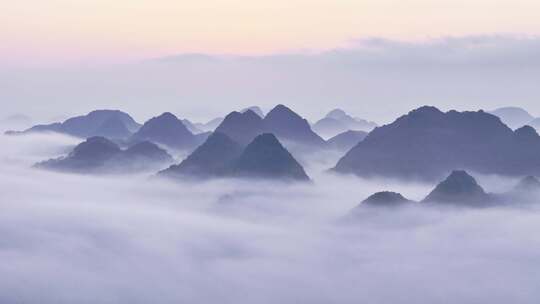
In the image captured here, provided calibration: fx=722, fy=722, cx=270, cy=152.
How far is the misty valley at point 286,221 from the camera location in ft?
352

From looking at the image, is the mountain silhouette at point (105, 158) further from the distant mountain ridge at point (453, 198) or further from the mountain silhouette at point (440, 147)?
the distant mountain ridge at point (453, 198)

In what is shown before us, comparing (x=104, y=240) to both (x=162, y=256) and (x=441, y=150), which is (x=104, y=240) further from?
(x=441, y=150)

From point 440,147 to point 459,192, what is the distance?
153 feet

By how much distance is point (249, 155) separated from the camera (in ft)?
485

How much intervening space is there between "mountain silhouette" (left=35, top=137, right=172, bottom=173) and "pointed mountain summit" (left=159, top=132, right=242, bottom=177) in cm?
2251

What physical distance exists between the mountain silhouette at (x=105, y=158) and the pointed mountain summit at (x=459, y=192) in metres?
81.7

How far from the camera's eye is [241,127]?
184m

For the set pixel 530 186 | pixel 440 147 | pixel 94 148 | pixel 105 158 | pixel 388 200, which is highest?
pixel 94 148

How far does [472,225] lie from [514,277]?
17365mm

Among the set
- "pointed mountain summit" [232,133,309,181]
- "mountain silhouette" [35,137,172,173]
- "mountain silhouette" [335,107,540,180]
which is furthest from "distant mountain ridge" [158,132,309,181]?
"mountain silhouette" [35,137,172,173]

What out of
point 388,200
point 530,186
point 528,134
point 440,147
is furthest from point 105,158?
point 530,186

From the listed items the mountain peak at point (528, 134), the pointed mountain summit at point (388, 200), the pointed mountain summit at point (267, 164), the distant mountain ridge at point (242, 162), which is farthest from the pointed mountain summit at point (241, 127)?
the pointed mountain summit at point (388, 200)

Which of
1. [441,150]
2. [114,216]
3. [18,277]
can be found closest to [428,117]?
[441,150]

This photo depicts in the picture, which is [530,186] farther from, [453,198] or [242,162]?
[242,162]
